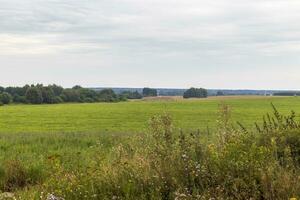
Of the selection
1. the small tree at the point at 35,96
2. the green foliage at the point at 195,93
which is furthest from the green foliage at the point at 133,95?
the small tree at the point at 35,96

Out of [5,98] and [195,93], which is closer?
[5,98]

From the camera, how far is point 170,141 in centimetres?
616

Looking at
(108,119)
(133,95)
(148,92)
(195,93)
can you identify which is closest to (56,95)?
(133,95)

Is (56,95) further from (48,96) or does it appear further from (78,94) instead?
(78,94)

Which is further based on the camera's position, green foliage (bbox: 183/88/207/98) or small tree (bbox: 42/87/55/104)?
green foliage (bbox: 183/88/207/98)

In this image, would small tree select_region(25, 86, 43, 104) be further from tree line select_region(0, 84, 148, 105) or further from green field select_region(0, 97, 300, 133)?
green field select_region(0, 97, 300, 133)

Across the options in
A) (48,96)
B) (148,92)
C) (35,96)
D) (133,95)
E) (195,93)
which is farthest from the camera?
(133,95)

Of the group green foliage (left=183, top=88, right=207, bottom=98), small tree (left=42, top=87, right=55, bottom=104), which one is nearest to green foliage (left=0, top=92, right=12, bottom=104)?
small tree (left=42, top=87, right=55, bottom=104)

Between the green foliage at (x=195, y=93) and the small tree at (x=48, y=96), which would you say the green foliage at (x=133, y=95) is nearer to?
the green foliage at (x=195, y=93)

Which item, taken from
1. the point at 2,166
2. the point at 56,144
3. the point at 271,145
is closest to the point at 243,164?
the point at 271,145

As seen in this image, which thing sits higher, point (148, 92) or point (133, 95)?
point (148, 92)

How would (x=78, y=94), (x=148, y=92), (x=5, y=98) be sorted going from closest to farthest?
(x=5, y=98), (x=78, y=94), (x=148, y=92)

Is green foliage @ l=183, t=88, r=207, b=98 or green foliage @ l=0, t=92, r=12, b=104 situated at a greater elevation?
green foliage @ l=183, t=88, r=207, b=98

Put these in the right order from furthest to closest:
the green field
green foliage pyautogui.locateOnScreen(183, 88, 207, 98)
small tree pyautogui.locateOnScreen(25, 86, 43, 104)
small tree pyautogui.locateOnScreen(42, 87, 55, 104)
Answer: green foliage pyautogui.locateOnScreen(183, 88, 207, 98), small tree pyautogui.locateOnScreen(42, 87, 55, 104), small tree pyautogui.locateOnScreen(25, 86, 43, 104), the green field
